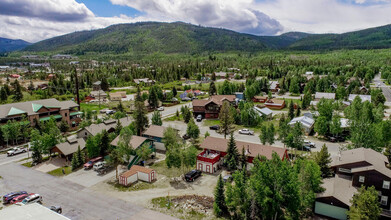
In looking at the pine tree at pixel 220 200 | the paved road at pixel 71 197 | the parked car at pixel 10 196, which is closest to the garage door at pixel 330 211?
the pine tree at pixel 220 200

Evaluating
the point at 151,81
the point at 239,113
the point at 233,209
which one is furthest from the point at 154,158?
the point at 151,81

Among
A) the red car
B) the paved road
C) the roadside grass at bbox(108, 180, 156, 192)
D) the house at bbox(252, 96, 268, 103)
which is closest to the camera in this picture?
the paved road

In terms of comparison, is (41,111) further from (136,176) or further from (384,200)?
(384,200)

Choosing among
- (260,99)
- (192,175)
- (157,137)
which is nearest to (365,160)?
(192,175)

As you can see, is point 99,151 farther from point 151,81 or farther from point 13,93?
point 151,81

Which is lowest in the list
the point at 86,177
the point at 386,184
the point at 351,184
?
the point at 86,177

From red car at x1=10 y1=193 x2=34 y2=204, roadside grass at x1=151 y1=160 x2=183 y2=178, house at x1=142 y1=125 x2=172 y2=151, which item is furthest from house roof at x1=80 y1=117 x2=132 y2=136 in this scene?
red car at x1=10 y1=193 x2=34 y2=204

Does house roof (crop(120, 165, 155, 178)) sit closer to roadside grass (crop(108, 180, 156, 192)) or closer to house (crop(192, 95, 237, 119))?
roadside grass (crop(108, 180, 156, 192))
